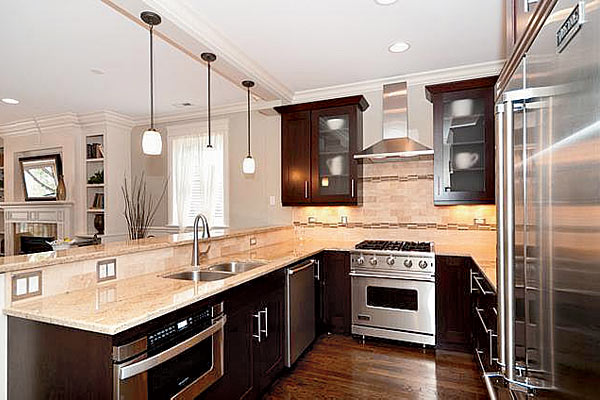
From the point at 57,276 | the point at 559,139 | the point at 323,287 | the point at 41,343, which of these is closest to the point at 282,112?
the point at 323,287

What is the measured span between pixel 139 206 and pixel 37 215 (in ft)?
5.77

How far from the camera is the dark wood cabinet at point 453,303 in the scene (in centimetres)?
312

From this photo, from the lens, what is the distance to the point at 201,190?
514 centimetres

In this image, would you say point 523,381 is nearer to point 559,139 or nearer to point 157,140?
point 559,139

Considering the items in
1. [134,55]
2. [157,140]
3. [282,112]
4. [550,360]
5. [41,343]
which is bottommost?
[41,343]

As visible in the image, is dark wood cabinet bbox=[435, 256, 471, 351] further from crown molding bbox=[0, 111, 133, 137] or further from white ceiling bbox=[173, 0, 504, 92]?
→ crown molding bbox=[0, 111, 133, 137]

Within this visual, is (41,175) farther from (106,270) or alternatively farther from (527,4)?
(527,4)

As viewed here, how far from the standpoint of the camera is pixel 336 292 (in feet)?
11.9

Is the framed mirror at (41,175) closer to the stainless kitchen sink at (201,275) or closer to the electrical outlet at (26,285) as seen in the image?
the stainless kitchen sink at (201,275)

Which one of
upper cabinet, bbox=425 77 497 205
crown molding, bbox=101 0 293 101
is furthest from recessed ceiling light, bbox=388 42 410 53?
crown molding, bbox=101 0 293 101

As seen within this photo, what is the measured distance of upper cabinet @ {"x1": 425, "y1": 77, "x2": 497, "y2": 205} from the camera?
10.9 ft

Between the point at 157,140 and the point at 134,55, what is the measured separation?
142 centimetres

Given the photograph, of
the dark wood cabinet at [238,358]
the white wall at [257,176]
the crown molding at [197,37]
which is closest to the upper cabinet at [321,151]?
the white wall at [257,176]

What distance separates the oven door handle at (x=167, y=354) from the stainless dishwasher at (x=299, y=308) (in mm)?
959
